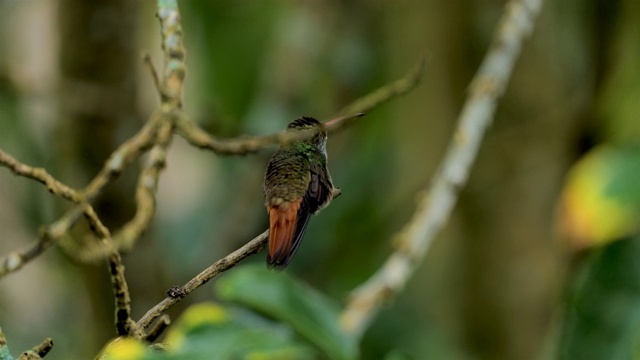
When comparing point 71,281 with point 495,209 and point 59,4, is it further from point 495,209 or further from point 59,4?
point 495,209

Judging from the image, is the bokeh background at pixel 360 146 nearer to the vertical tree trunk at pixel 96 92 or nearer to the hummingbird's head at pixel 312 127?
the vertical tree trunk at pixel 96 92

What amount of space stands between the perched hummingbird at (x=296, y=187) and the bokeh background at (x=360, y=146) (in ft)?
4.42

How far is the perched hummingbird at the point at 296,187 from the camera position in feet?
2.88

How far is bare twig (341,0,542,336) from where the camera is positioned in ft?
2.62

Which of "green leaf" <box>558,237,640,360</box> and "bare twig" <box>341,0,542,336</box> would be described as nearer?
"bare twig" <box>341,0,542,336</box>

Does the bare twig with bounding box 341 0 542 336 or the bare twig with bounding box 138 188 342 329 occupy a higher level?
the bare twig with bounding box 341 0 542 336

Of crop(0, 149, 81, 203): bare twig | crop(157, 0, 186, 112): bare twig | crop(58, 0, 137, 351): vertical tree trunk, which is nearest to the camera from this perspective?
crop(0, 149, 81, 203): bare twig

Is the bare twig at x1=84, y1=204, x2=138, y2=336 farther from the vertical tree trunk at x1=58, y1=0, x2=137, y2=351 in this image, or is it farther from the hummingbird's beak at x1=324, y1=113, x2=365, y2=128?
the vertical tree trunk at x1=58, y1=0, x2=137, y2=351

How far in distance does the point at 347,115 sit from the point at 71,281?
223 centimetres

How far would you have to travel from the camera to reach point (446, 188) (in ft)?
3.44

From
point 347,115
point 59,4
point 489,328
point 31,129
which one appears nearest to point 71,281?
point 31,129

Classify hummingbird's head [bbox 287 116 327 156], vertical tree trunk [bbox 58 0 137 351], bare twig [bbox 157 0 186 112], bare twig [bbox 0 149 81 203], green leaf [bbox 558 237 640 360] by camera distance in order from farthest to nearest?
vertical tree trunk [bbox 58 0 137 351] → green leaf [bbox 558 237 640 360] → hummingbird's head [bbox 287 116 327 156] → bare twig [bbox 157 0 186 112] → bare twig [bbox 0 149 81 203]

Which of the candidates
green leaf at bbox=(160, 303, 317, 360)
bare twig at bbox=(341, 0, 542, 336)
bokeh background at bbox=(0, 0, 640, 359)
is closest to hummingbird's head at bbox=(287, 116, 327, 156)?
bare twig at bbox=(341, 0, 542, 336)

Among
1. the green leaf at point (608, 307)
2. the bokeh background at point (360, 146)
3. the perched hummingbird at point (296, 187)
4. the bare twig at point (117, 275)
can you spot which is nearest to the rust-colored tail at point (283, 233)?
the perched hummingbird at point (296, 187)
